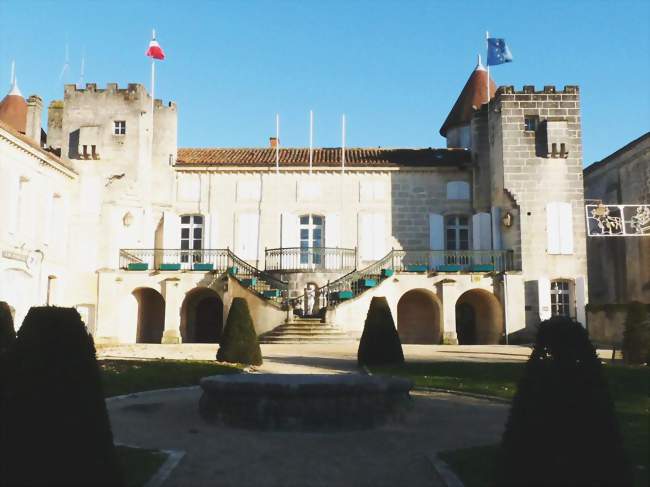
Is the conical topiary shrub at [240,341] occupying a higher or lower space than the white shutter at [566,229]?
lower

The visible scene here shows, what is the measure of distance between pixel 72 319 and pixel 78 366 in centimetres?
35

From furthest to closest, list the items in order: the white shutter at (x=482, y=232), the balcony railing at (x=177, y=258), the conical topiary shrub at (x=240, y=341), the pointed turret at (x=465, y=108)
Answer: the pointed turret at (x=465, y=108) → the balcony railing at (x=177, y=258) → the white shutter at (x=482, y=232) → the conical topiary shrub at (x=240, y=341)

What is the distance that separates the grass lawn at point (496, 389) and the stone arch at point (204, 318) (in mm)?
13206

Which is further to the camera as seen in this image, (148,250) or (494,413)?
(148,250)

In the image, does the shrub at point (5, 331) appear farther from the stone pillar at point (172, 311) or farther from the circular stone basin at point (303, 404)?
the stone pillar at point (172, 311)

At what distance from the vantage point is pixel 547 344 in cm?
375

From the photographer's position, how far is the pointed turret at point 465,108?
98.6 feet

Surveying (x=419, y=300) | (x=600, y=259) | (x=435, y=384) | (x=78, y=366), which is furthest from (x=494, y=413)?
(x=600, y=259)

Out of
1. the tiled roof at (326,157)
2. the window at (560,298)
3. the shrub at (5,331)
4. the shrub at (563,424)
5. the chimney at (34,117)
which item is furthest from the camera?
A: the chimney at (34,117)

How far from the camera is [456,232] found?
981 inches

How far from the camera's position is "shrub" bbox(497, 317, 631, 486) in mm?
3275

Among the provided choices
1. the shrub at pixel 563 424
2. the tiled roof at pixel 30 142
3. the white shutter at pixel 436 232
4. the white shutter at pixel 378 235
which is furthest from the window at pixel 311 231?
the shrub at pixel 563 424

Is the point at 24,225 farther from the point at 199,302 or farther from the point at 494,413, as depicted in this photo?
the point at 494,413

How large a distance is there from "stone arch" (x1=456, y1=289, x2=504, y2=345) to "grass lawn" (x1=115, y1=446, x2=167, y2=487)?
1811 cm
